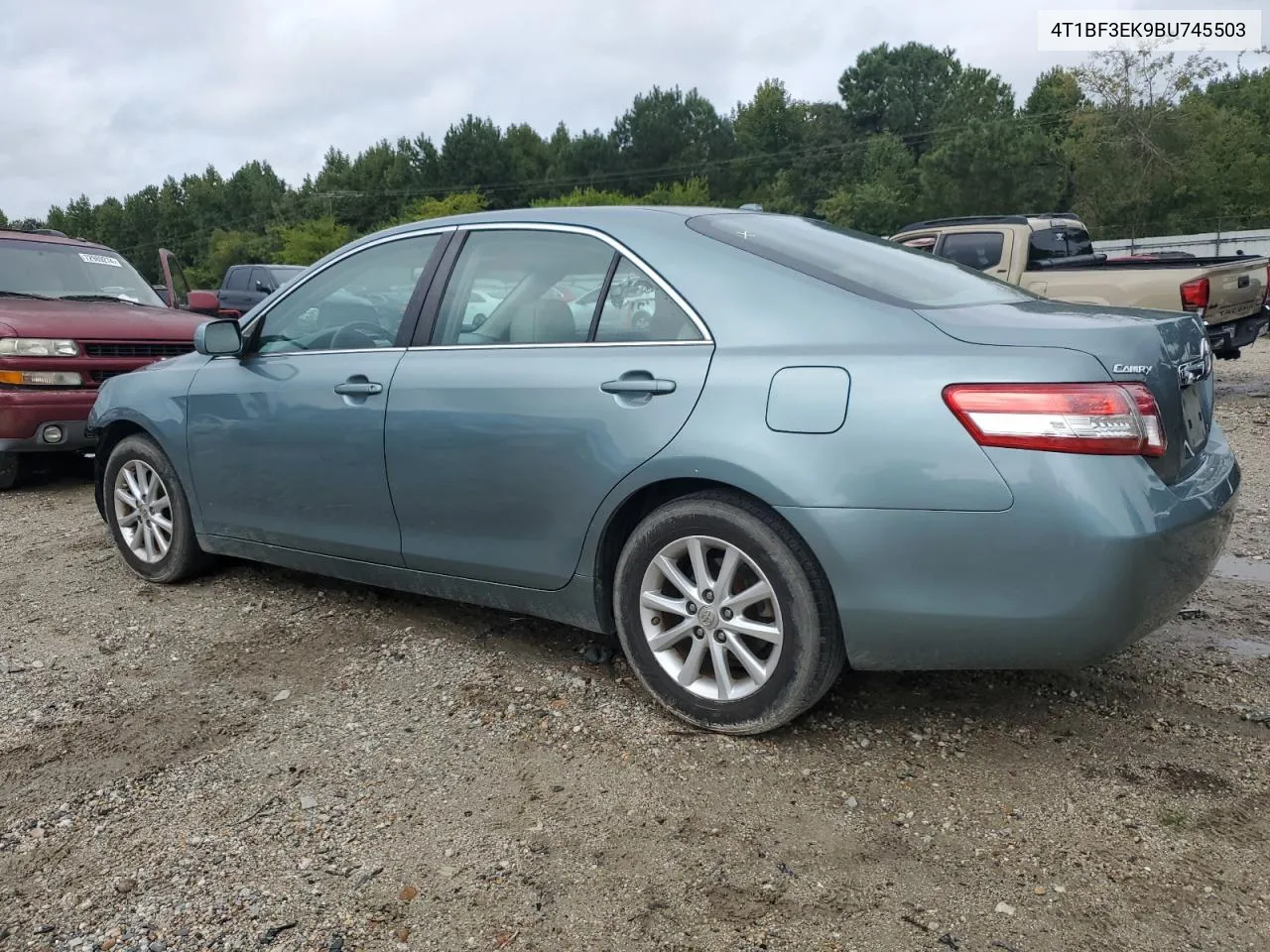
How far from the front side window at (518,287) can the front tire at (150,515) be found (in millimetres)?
1796

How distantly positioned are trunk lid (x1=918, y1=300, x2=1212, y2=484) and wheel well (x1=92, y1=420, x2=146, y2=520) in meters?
3.86

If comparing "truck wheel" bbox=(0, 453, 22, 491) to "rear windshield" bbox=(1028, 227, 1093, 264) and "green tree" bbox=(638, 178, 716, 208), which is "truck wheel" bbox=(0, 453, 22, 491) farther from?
"green tree" bbox=(638, 178, 716, 208)

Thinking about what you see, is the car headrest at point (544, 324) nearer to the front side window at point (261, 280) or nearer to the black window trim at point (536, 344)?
the black window trim at point (536, 344)

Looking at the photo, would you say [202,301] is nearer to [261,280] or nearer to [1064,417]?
[1064,417]

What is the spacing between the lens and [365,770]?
10.1ft

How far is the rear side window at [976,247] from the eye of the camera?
10578 millimetres

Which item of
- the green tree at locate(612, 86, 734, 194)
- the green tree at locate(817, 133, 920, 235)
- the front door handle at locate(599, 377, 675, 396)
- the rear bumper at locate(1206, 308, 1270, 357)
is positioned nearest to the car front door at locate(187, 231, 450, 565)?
the front door handle at locate(599, 377, 675, 396)

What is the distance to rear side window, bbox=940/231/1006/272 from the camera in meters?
10.6

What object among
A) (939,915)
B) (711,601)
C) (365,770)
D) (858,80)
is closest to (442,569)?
(365,770)

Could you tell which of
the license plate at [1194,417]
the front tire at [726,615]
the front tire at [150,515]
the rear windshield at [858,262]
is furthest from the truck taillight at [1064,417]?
the front tire at [150,515]

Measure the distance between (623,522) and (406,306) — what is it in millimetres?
1294

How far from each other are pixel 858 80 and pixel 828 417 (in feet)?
303

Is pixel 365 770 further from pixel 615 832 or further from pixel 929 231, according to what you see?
pixel 929 231

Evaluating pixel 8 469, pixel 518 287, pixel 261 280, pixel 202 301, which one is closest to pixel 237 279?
pixel 261 280
